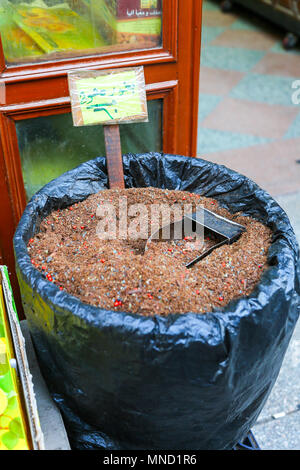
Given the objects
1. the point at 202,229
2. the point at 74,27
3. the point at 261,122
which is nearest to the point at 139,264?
the point at 202,229

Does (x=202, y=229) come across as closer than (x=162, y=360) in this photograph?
No

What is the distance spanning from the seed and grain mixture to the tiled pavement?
2.59 feet

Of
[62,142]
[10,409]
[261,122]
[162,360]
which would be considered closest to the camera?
[162,360]

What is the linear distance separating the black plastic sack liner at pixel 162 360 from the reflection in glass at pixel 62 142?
0.47m

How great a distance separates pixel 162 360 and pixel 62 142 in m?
1.05

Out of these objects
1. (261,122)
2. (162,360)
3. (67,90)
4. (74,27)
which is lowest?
(261,122)

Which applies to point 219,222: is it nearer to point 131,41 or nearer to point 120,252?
point 120,252

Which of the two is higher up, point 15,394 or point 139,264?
point 139,264

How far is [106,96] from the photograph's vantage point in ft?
4.87

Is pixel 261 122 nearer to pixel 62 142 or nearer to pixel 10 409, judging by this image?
pixel 62 142

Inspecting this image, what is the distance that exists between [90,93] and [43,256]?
553mm

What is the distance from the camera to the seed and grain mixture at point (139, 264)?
1.11m

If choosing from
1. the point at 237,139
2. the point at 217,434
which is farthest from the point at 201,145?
the point at 217,434

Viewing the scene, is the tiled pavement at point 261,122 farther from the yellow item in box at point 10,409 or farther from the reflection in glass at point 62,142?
the reflection in glass at point 62,142
